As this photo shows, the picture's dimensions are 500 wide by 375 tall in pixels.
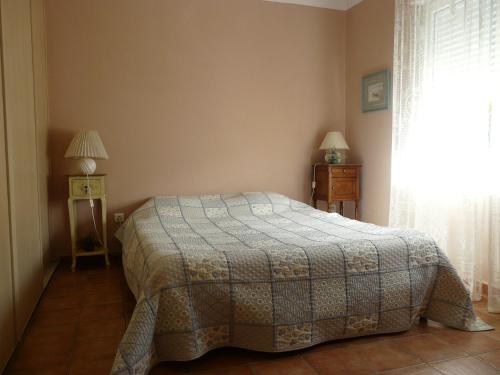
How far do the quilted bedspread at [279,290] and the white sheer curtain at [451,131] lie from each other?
Result: 642mm

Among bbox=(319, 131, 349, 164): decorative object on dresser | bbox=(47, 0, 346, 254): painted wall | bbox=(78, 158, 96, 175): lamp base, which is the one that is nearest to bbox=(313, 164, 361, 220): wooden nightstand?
bbox=(319, 131, 349, 164): decorative object on dresser

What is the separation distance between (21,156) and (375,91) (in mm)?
3043

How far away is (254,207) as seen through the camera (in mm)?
3621

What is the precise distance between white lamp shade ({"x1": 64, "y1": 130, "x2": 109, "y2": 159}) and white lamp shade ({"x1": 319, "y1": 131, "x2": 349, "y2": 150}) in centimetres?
208

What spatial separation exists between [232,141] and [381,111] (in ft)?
4.77

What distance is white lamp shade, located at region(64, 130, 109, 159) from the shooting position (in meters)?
3.27

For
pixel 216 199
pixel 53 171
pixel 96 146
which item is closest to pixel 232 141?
pixel 216 199

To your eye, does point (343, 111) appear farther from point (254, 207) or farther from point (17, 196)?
point (17, 196)

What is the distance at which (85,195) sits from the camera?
3414mm

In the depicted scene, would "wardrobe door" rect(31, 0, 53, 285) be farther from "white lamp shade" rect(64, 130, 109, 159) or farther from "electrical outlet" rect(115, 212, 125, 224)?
"electrical outlet" rect(115, 212, 125, 224)

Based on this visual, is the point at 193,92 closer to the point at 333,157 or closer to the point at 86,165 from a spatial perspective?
the point at 86,165

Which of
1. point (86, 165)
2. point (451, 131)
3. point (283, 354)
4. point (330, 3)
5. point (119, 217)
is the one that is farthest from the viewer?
point (330, 3)

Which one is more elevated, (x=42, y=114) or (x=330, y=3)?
(x=330, y=3)

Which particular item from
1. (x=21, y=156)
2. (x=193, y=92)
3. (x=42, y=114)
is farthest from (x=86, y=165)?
(x=193, y=92)
